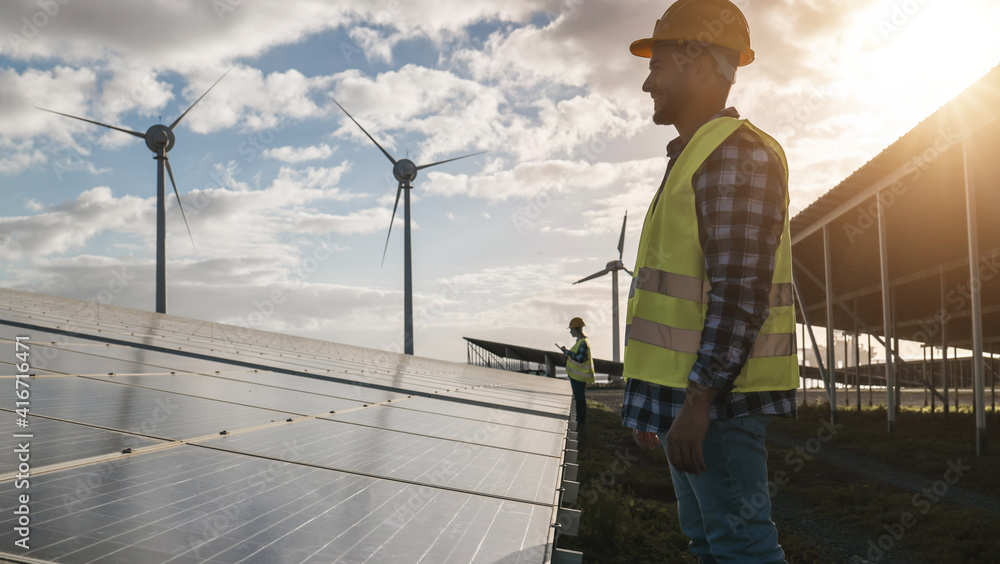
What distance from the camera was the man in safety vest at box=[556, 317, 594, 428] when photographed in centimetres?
1506

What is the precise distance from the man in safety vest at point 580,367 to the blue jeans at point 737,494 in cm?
1279

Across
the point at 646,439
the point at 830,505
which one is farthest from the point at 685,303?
the point at 830,505

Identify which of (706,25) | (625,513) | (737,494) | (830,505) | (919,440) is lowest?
(830,505)

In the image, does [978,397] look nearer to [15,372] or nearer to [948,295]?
[15,372]

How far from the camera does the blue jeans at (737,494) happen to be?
2.17 metres

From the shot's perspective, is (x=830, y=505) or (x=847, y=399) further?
(x=847, y=399)

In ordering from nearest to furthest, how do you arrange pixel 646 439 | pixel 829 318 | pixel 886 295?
pixel 646 439, pixel 886 295, pixel 829 318

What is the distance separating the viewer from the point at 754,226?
221cm

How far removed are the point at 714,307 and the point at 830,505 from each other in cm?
826

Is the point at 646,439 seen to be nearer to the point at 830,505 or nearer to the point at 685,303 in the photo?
the point at 685,303

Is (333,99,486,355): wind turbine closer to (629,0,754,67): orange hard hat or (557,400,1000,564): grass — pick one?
(557,400,1000,564): grass

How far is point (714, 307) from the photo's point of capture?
219 centimetres

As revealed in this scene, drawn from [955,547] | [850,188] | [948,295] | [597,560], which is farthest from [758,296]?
[948,295]

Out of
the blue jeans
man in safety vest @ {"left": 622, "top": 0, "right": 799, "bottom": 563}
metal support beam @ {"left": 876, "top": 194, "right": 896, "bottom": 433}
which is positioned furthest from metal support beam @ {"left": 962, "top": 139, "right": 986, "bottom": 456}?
the blue jeans
